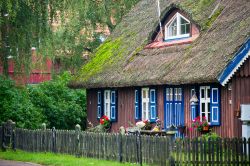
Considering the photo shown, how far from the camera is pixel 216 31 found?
34.2 metres

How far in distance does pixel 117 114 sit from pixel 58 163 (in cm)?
1367

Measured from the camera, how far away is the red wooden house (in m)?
30.3

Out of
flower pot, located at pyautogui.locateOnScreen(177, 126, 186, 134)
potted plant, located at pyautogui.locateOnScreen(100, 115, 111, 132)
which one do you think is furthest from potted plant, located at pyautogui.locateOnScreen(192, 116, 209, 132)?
potted plant, located at pyautogui.locateOnScreen(100, 115, 111, 132)

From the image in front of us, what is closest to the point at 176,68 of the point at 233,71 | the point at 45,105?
the point at 233,71

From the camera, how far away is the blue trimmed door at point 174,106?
3459 cm

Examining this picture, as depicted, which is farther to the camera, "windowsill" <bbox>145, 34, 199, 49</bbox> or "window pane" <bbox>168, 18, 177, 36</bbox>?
"window pane" <bbox>168, 18, 177, 36</bbox>

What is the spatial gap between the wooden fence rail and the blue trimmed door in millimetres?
6041

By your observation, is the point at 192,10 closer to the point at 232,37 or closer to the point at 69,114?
the point at 232,37

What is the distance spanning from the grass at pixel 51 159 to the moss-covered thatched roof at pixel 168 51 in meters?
5.81

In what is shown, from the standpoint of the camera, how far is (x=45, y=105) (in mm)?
47969

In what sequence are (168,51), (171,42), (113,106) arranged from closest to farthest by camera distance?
(168,51), (171,42), (113,106)

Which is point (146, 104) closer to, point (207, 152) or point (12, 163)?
point (12, 163)

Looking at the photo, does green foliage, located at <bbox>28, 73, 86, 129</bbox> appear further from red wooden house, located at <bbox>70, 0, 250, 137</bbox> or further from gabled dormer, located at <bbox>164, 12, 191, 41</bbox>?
gabled dormer, located at <bbox>164, 12, 191, 41</bbox>

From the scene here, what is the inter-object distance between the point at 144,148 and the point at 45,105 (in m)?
22.1
